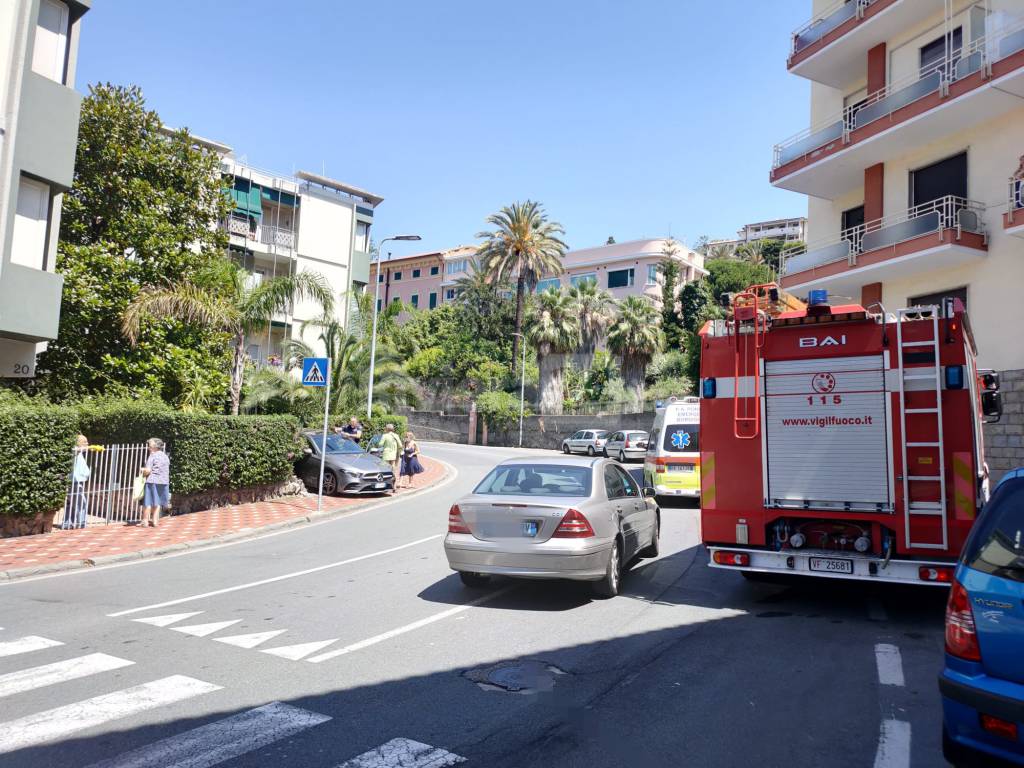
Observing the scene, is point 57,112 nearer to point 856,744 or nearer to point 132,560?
point 132,560

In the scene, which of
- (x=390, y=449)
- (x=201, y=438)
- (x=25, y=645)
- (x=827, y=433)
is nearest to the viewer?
(x=25, y=645)

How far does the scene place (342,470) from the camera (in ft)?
62.6

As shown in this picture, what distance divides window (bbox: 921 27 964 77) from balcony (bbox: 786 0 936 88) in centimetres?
85

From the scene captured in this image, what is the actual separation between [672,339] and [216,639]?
49.7 meters

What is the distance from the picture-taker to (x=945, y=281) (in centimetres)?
1914

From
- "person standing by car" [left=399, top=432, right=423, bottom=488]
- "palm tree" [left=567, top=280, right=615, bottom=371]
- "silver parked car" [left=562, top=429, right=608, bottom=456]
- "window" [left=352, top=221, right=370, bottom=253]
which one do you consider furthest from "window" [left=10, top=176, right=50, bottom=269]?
"palm tree" [left=567, top=280, right=615, bottom=371]

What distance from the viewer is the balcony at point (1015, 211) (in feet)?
53.9

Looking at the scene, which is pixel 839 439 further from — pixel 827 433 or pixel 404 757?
pixel 404 757

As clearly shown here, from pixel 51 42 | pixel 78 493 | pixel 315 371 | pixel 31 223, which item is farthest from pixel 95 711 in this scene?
pixel 51 42

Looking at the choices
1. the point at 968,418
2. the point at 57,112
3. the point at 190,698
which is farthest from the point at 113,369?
the point at 968,418

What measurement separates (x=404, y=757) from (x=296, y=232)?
123 feet

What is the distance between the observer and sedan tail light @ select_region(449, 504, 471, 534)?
7934 millimetres

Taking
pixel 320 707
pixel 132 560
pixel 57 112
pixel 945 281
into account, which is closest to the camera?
pixel 320 707

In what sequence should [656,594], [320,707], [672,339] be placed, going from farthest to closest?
[672,339], [656,594], [320,707]
